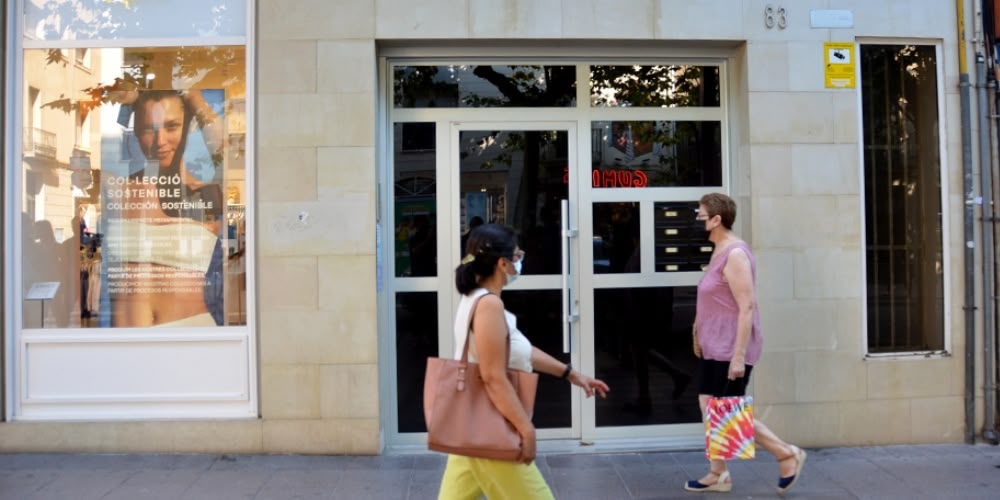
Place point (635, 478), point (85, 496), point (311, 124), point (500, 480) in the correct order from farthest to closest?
1. point (311, 124)
2. point (635, 478)
3. point (85, 496)
4. point (500, 480)

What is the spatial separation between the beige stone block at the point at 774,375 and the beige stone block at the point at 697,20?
2247 mm

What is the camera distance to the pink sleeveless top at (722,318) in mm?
4801

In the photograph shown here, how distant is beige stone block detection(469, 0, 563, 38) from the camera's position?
5.76 m

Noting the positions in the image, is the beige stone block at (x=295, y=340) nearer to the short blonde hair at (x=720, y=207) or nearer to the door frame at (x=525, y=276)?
the door frame at (x=525, y=276)

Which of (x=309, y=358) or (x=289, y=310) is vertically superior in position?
(x=289, y=310)

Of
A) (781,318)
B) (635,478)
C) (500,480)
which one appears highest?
(781,318)

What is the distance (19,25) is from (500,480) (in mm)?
5130

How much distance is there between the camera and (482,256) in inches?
127

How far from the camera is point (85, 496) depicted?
193 inches

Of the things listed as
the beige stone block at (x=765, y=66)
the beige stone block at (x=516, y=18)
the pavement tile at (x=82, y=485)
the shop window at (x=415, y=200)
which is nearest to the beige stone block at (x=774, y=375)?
the beige stone block at (x=765, y=66)

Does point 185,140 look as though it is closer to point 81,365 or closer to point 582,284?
point 81,365

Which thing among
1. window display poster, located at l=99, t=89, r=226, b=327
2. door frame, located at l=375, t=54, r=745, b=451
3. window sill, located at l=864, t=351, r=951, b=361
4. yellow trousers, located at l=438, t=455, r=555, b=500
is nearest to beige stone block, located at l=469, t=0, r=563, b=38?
door frame, located at l=375, t=54, r=745, b=451

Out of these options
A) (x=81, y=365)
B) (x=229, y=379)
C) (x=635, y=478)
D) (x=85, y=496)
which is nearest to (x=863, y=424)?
(x=635, y=478)

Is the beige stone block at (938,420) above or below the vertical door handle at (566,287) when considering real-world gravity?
below
